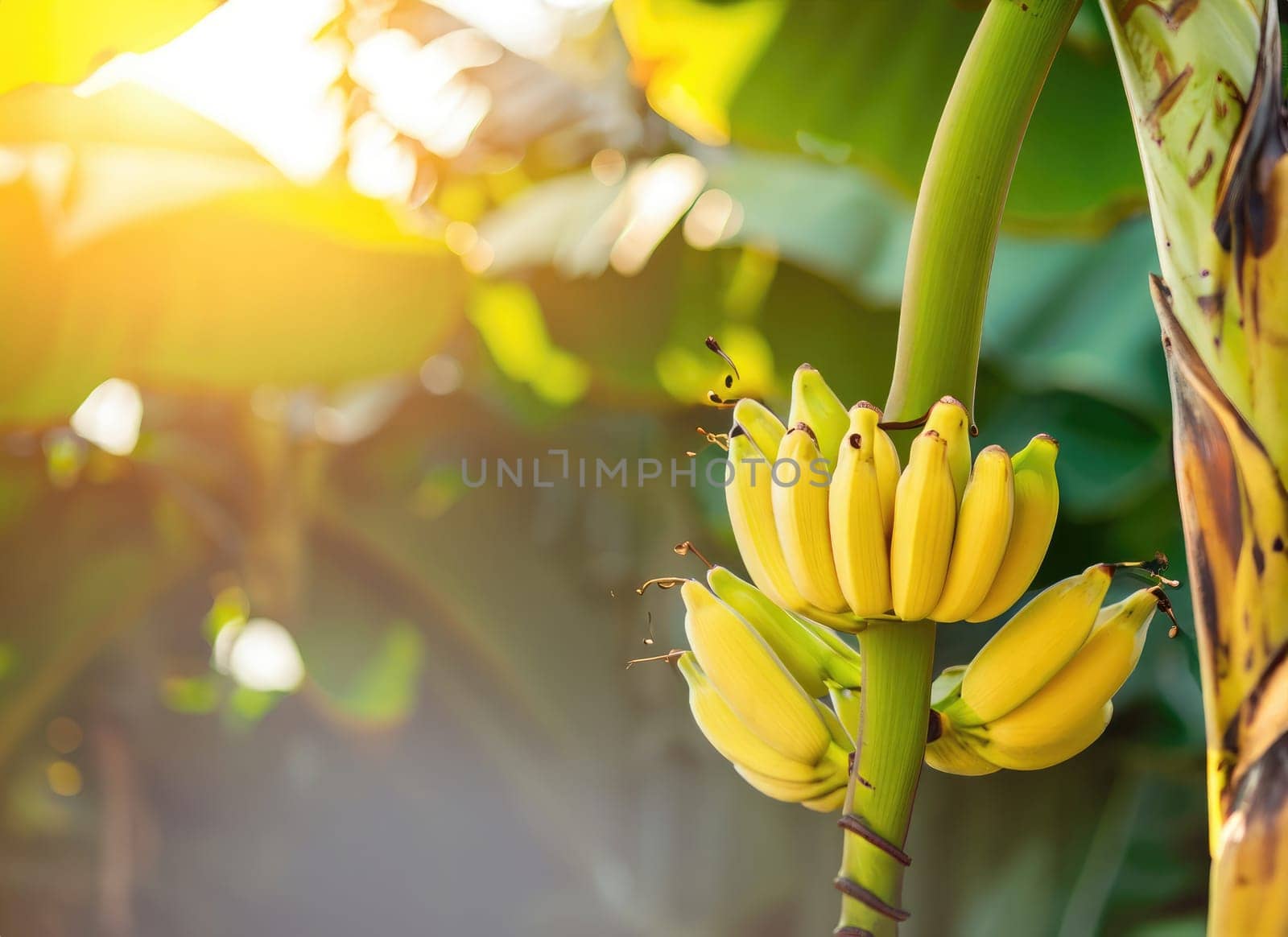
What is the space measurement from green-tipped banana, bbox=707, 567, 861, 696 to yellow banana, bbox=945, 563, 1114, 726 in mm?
87

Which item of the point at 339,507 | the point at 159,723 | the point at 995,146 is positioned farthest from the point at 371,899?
the point at 995,146

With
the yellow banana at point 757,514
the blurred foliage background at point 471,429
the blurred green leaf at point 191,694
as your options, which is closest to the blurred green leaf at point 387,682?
the blurred foliage background at point 471,429

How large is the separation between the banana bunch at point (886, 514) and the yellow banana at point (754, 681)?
0.03 meters

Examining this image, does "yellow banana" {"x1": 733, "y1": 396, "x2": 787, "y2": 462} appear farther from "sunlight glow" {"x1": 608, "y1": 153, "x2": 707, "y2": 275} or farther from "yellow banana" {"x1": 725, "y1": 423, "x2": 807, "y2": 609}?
"sunlight glow" {"x1": 608, "y1": 153, "x2": 707, "y2": 275}

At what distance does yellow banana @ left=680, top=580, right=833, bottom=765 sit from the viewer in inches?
17.7

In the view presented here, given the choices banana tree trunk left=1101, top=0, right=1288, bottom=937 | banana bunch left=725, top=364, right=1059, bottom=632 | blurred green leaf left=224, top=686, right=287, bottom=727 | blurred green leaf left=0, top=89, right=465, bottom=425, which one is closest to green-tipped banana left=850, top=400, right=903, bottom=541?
banana bunch left=725, top=364, right=1059, bottom=632

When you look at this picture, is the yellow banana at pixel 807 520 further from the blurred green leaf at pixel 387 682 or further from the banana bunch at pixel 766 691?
the blurred green leaf at pixel 387 682

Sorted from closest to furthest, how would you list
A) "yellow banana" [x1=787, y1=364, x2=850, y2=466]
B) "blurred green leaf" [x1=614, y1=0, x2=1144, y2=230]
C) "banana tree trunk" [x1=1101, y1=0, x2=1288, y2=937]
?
1. "banana tree trunk" [x1=1101, y1=0, x2=1288, y2=937]
2. "yellow banana" [x1=787, y1=364, x2=850, y2=466]
3. "blurred green leaf" [x1=614, y1=0, x2=1144, y2=230]

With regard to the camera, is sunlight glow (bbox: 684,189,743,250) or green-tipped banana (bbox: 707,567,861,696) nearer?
green-tipped banana (bbox: 707,567,861,696)

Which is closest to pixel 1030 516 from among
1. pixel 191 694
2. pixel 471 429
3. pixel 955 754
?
pixel 955 754

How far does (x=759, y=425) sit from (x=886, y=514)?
0.28 ft

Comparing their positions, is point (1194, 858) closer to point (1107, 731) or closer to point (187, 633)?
point (1107, 731)

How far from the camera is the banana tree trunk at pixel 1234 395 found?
0.32 m

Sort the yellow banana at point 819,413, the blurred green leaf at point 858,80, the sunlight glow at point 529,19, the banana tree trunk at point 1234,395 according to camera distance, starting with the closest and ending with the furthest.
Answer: the banana tree trunk at point 1234,395 < the yellow banana at point 819,413 < the blurred green leaf at point 858,80 < the sunlight glow at point 529,19
